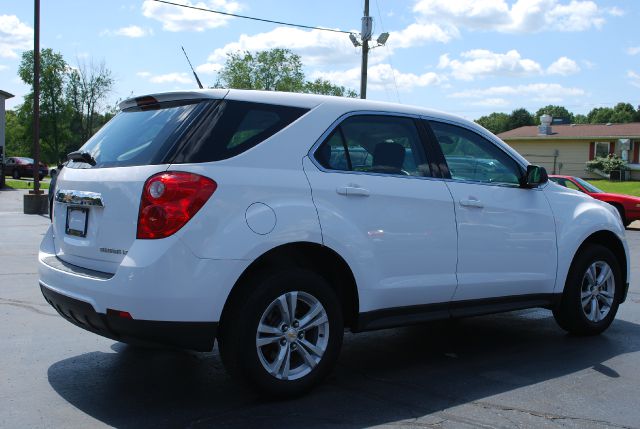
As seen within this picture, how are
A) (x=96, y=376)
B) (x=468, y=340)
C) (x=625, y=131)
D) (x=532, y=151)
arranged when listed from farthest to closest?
(x=532, y=151), (x=625, y=131), (x=468, y=340), (x=96, y=376)

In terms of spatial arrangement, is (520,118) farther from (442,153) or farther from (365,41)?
(442,153)

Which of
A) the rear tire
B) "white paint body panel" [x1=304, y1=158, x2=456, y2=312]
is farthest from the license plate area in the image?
the rear tire

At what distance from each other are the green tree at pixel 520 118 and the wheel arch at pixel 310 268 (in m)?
107

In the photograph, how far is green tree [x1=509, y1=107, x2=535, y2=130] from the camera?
107 meters

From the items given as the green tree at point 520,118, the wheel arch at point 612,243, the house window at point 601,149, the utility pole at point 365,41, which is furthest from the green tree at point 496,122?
the wheel arch at point 612,243

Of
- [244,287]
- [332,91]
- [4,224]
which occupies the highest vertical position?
[332,91]

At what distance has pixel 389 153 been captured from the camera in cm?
491

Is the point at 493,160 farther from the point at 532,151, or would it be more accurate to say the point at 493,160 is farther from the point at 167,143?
the point at 532,151

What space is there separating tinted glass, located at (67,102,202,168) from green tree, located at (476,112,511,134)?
106840 mm

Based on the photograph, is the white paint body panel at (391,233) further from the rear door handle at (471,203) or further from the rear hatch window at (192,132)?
the rear hatch window at (192,132)

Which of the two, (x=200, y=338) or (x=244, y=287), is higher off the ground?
(x=244, y=287)

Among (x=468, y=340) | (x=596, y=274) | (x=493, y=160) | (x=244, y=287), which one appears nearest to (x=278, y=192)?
(x=244, y=287)

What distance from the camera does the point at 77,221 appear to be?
14.5 feet

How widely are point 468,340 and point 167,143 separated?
3262 mm
